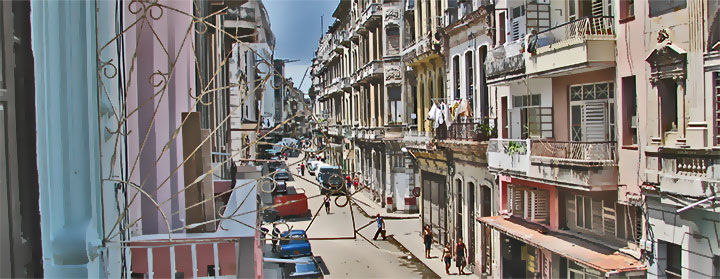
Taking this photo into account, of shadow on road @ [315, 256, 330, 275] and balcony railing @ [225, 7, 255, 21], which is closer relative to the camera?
balcony railing @ [225, 7, 255, 21]

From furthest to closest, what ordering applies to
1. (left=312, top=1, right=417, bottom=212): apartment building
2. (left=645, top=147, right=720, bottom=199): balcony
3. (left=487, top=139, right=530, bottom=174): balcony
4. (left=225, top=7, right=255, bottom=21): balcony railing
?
(left=312, top=1, right=417, bottom=212): apartment building, (left=225, top=7, right=255, bottom=21): balcony railing, (left=487, top=139, right=530, bottom=174): balcony, (left=645, top=147, right=720, bottom=199): balcony

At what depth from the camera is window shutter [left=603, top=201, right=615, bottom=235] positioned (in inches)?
588

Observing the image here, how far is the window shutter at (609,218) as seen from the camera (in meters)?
14.9

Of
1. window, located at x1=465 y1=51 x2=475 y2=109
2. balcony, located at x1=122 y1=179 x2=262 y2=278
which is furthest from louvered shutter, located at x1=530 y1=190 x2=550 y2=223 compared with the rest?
balcony, located at x1=122 y1=179 x2=262 y2=278

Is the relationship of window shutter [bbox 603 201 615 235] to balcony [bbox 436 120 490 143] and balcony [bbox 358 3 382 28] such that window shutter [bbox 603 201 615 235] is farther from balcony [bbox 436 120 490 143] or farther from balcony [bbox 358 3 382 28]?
balcony [bbox 358 3 382 28]

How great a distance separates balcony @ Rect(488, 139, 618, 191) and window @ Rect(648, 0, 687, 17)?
316 centimetres

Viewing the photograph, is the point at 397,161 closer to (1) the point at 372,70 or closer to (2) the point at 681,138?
(1) the point at 372,70

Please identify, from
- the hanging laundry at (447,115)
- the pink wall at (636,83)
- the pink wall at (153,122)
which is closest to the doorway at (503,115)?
the hanging laundry at (447,115)

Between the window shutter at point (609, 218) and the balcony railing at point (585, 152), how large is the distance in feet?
4.65

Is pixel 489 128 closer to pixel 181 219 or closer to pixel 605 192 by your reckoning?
pixel 605 192

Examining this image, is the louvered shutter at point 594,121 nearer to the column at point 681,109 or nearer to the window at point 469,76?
the column at point 681,109

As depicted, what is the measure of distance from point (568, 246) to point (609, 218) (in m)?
1.27

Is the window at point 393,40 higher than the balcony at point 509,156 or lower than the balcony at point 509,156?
higher

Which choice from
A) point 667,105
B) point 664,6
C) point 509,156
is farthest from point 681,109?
point 509,156
